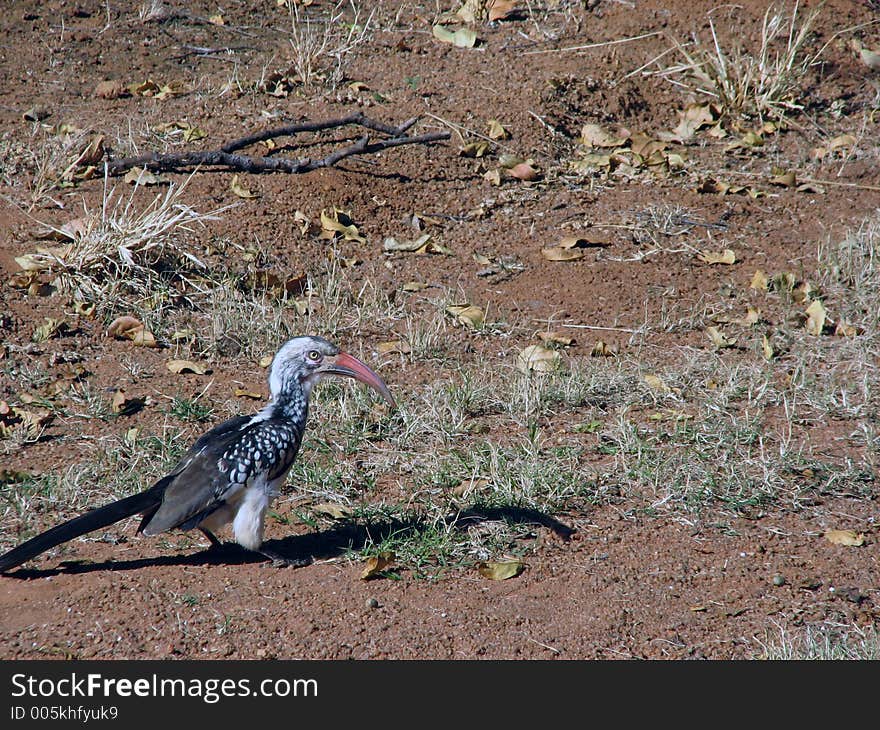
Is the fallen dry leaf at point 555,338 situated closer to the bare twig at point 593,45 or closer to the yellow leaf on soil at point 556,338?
the yellow leaf on soil at point 556,338

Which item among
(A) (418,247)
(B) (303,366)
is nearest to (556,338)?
(A) (418,247)

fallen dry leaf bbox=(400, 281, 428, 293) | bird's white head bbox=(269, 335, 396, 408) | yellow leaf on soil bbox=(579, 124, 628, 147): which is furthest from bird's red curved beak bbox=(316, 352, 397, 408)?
yellow leaf on soil bbox=(579, 124, 628, 147)

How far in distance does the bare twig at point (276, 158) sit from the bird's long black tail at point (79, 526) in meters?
3.27

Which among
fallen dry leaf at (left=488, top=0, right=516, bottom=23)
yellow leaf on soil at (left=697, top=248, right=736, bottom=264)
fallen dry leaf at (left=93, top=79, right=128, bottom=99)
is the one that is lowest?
yellow leaf on soil at (left=697, top=248, right=736, bottom=264)

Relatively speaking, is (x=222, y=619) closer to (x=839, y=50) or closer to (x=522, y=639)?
(x=522, y=639)

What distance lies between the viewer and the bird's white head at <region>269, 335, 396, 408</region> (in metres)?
4.77

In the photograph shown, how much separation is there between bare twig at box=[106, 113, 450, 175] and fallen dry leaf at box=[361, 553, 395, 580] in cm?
357

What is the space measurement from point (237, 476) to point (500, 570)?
3.83 feet

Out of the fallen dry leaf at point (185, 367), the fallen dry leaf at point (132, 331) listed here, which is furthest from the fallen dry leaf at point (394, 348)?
the fallen dry leaf at point (132, 331)

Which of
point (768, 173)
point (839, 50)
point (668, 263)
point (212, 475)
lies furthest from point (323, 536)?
point (839, 50)

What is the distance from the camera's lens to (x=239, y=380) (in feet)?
19.5

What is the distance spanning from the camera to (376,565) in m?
4.33

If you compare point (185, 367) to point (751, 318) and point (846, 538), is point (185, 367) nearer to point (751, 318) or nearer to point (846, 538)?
point (751, 318)

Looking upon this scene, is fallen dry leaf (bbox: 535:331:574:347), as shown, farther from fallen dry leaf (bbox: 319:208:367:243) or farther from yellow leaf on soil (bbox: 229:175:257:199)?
yellow leaf on soil (bbox: 229:175:257:199)
